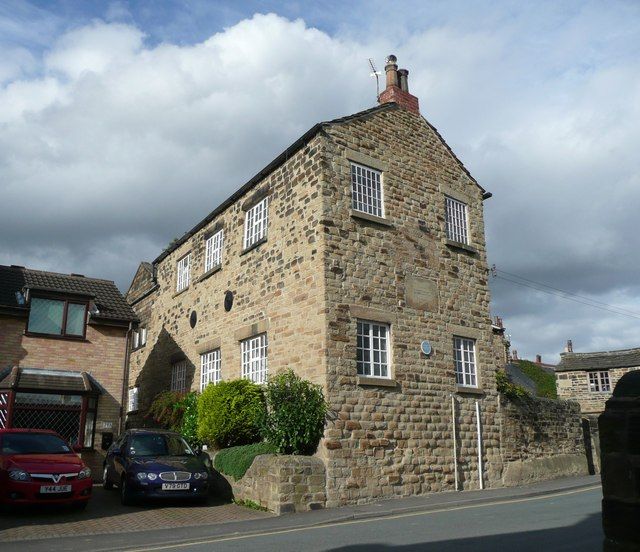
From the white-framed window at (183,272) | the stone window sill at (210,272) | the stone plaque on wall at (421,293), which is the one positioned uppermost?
the white-framed window at (183,272)

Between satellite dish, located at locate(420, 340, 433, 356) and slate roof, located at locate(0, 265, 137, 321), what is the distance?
9.11 meters

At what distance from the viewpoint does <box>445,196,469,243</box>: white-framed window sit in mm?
17219

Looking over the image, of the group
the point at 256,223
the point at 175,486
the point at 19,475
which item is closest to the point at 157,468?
the point at 175,486

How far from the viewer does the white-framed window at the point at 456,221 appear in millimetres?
17219

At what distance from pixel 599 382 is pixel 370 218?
28158mm

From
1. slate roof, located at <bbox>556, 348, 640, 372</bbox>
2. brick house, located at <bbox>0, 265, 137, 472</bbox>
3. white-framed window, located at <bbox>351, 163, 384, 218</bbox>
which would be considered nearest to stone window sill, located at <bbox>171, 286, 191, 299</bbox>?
brick house, located at <bbox>0, 265, 137, 472</bbox>

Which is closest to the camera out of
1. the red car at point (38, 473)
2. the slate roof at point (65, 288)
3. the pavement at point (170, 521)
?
the pavement at point (170, 521)

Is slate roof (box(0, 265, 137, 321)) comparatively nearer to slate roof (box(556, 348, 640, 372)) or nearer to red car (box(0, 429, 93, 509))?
red car (box(0, 429, 93, 509))

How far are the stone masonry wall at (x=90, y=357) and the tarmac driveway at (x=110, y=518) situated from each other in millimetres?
4690

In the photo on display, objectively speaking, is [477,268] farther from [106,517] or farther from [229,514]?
[106,517]

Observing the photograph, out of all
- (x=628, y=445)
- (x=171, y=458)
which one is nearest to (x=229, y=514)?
(x=171, y=458)

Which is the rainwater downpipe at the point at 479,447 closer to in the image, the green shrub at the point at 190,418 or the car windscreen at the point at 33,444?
the green shrub at the point at 190,418

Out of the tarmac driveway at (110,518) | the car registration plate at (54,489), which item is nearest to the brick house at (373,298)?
the tarmac driveway at (110,518)

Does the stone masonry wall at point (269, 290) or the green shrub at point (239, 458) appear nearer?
the green shrub at point (239, 458)
